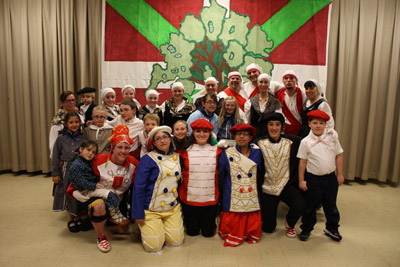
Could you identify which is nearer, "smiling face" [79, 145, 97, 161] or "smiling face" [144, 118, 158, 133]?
"smiling face" [79, 145, 97, 161]

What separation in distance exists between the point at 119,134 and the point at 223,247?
1.35m

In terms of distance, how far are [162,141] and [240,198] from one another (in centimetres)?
88

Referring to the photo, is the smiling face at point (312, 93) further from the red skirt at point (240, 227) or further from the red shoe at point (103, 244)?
the red shoe at point (103, 244)

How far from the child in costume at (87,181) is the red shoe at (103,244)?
263 millimetres

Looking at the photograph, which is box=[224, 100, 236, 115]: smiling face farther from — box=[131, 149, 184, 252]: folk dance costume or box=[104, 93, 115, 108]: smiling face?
box=[104, 93, 115, 108]: smiling face

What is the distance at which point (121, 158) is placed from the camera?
250 centimetres

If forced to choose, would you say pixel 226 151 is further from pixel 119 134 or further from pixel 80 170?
pixel 80 170

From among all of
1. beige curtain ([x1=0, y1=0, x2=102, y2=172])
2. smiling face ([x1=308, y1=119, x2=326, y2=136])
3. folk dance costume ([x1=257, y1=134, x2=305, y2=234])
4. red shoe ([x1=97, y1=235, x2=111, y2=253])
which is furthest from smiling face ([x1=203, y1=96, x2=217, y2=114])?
beige curtain ([x1=0, y1=0, x2=102, y2=172])

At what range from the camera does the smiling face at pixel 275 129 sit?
2.65 meters

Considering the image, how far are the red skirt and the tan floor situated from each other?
0.07 metres

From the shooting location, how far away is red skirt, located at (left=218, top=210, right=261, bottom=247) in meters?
2.54

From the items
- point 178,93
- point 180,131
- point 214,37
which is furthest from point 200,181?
point 214,37

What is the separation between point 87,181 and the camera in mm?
2432

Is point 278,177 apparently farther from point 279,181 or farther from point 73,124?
point 73,124
